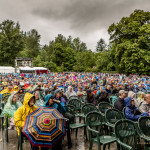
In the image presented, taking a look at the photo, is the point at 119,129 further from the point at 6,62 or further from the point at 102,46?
the point at 102,46

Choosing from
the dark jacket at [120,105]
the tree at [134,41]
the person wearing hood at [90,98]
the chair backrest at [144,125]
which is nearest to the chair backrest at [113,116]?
the dark jacket at [120,105]

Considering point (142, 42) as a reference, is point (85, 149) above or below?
below

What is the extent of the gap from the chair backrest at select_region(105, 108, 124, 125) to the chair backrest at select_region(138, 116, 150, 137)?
83 centimetres

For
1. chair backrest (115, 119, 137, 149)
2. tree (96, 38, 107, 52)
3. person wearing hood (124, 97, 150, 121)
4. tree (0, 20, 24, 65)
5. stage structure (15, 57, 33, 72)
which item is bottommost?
chair backrest (115, 119, 137, 149)

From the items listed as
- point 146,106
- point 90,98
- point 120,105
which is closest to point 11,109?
point 90,98

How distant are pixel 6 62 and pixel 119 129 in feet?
161

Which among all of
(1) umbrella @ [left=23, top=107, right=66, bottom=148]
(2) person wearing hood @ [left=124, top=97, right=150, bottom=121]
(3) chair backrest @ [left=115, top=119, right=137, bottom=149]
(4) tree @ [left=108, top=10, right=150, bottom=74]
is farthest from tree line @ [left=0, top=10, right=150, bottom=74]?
(1) umbrella @ [left=23, top=107, right=66, bottom=148]

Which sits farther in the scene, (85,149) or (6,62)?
(6,62)

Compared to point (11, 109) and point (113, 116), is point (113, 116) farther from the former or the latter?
point (11, 109)

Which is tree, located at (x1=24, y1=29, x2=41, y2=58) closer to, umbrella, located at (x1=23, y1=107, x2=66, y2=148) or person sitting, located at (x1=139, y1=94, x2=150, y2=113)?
person sitting, located at (x1=139, y1=94, x2=150, y2=113)

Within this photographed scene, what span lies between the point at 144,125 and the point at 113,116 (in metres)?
0.97

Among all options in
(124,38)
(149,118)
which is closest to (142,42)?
(124,38)

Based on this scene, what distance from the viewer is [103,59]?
1587 inches

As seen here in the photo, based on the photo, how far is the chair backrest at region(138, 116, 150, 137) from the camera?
11.1 ft
